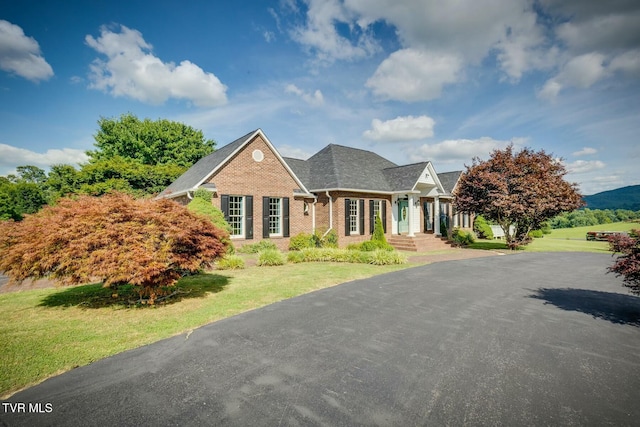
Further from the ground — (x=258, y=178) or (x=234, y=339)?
(x=258, y=178)

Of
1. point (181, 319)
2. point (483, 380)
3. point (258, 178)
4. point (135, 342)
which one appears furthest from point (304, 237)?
point (483, 380)

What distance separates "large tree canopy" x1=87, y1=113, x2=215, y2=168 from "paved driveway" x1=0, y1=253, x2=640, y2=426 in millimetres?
39203

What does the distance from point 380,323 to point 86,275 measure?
6541 mm

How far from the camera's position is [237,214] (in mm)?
17234

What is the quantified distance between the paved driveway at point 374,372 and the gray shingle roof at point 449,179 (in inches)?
975

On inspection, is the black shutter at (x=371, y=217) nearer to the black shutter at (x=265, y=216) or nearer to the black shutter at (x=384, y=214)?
the black shutter at (x=384, y=214)

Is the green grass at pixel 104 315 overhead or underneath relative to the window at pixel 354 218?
underneath

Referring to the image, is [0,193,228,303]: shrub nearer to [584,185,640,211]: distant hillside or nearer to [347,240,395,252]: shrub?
[347,240,395,252]: shrub

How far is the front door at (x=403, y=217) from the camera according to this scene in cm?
2294

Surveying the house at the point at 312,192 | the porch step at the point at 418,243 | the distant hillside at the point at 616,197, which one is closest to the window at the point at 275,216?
the house at the point at 312,192

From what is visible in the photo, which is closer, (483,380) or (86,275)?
(483,380)

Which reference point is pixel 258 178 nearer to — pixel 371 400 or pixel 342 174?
pixel 342 174

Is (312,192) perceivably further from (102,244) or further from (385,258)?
(102,244)

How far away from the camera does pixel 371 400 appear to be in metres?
3.47
